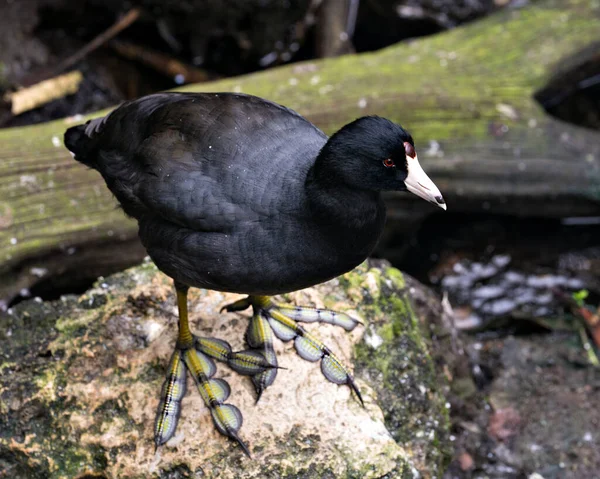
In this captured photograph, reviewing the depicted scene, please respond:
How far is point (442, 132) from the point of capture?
4.96 meters

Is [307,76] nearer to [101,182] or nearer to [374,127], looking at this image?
[101,182]

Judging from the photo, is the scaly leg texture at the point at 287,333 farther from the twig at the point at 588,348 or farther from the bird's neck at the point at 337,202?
the twig at the point at 588,348

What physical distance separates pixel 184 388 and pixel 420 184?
1.39 metres

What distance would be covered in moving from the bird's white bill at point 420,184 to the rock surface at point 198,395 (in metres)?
1.03

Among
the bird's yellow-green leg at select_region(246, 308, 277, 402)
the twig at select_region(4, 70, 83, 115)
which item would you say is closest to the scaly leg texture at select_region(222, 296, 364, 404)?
the bird's yellow-green leg at select_region(246, 308, 277, 402)

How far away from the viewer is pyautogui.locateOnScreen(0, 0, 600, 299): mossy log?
14.3 ft

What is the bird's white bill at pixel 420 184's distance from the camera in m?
2.44

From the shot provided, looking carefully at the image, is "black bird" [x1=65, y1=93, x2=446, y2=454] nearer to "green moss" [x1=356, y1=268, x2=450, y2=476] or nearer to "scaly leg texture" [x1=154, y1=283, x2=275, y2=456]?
"scaly leg texture" [x1=154, y1=283, x2=275, y2=456]

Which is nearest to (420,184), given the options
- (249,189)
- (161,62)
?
(249,189)

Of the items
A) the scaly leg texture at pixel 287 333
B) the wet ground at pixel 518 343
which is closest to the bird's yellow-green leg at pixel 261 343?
the scaly leg texture at pixel 287 333

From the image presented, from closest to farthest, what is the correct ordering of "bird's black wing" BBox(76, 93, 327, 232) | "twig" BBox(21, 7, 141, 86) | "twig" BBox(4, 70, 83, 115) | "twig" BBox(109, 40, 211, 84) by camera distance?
"bird's black wing" BBox(76, 93, 327, 232)
"twig" BBox(4, 70, 83, 115)
"twig" BBox(21, 7, 141, 86)
"twig" BBox(109, 40, 211, 84)

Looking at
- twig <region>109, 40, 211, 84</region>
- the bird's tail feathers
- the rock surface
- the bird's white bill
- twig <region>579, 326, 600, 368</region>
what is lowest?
twig <region>579, 326, 600, 368</region>

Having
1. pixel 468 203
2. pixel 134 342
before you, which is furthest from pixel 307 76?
pixel 134 342

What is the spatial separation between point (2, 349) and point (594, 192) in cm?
400
